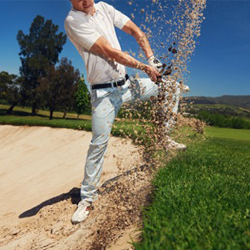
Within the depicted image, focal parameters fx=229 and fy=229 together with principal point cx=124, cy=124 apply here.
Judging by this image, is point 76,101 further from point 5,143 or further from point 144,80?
point 144,80

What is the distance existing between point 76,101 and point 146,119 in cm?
4478

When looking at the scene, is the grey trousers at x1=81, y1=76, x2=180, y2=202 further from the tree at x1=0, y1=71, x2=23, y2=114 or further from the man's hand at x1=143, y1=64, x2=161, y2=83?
the tree at x1=0, y1=71, x2=23, y2=114

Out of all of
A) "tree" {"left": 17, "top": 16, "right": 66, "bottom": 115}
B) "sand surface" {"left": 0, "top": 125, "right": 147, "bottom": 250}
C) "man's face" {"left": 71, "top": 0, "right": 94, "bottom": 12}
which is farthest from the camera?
"tree" {"left": 17, "top": 16, "right": 66, "bottom": 115}

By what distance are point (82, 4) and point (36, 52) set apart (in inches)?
1899

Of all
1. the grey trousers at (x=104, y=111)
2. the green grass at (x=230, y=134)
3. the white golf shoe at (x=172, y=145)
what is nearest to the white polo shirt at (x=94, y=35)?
the grey trousers at (x=104, y=111)

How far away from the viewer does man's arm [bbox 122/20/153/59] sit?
12.5 feet

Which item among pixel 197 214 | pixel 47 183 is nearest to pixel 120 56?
pixel 197 214

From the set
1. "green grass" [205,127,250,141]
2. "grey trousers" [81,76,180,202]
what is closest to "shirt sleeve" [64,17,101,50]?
"grey trousers" [81,76,180,202]

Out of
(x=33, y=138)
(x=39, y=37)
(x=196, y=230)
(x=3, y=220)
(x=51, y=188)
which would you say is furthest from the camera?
(x=39, y=37)

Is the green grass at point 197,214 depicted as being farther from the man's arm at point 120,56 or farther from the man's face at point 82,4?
the man's face at point 82,4

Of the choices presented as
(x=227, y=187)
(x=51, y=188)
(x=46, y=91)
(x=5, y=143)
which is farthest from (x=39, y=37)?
(x=227, y=187)

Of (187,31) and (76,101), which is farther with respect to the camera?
(76,101)

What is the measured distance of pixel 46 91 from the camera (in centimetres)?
4141

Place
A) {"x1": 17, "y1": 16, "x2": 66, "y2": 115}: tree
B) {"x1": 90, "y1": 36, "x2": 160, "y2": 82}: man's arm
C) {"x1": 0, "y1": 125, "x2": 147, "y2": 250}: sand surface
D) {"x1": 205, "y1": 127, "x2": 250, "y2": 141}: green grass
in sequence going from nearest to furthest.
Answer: {"x1": 90, "y1": 36, "x2": 160, "y2": 82}: man's arm
{"x1": 0, "y1": 125, "x2": 147, "y2": 250}: sand surface
{"x1": 205, "y1": 127, "x2": 250, "y2": 141}: green grass
{"x1": 17, "y1": 16, "x2": 66, "y2": 115}: tree
